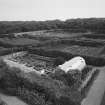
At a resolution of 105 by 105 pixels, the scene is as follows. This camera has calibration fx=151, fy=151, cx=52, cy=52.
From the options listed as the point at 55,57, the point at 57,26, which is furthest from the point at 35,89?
the point at 57,26

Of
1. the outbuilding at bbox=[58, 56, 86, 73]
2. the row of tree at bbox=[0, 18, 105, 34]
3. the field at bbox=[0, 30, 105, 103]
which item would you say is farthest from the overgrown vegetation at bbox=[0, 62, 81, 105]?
the row of tree at bbox=[0, 18, 105, 34]

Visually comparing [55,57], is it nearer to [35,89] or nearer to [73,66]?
[73,66]

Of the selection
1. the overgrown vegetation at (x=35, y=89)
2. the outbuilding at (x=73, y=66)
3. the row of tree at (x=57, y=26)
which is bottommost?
the overgrown vegetation at (x=35, y=89)

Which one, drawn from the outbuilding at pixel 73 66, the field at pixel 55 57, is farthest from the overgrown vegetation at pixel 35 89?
the outbuilding at pixel 73 66

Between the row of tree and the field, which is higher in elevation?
the row of tree

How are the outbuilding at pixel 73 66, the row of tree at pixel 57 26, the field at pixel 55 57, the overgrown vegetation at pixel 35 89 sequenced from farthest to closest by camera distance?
the row of tree at pixel 57 26, the outbuilding at pixel 73 66, the field at pixel 55 57, the overgrown vegetation at pixel 35 89

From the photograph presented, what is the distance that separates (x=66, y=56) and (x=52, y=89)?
40.7ft

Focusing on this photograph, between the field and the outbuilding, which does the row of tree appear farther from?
the outbuilding

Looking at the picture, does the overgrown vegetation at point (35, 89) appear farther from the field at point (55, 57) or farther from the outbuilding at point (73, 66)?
the outbuilding at point (73, 66)

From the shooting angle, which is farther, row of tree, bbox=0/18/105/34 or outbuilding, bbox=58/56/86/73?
row of tree, bbox=0/18/105/34

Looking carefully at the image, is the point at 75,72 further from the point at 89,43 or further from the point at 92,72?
the point at 89,43

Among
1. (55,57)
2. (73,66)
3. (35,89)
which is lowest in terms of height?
(35,89)

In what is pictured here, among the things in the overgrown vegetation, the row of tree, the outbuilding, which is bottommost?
the overgrown vegetation

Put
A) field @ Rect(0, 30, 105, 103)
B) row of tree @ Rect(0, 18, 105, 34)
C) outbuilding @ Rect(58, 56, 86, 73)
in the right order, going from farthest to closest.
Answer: row of tree @ Rect(0, 18, 105, 34)
outbuilding @ Rect(58, 56, 86, 73)
field @ Rect(0, 30, 105, 103)
